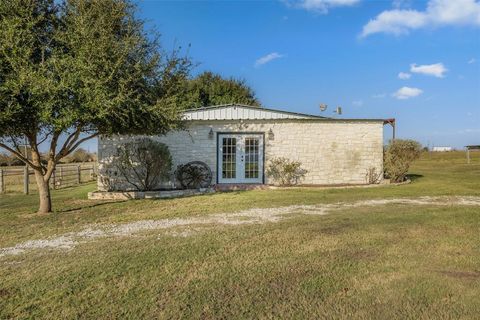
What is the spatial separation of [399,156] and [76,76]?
43.5 ft

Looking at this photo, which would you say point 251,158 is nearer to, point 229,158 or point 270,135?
point 229,158

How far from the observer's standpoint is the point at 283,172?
15336 millimetres

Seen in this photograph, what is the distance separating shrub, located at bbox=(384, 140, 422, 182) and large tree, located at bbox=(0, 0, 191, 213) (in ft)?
32.1

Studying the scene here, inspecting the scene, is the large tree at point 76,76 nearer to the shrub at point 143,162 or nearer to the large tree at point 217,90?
the shrub at point 143,162

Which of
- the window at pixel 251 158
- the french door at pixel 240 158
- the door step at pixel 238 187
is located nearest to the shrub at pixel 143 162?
the door step at pixel 238 187

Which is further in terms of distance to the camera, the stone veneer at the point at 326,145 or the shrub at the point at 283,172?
the stone veneer at the point at 326,145

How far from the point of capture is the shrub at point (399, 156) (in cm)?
1580

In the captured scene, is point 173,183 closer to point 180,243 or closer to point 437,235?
point 180,243

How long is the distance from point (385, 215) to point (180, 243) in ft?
15.1

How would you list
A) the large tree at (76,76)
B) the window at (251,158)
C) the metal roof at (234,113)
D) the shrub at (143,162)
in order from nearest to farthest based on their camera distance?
the large tree at (76,76) → the shrub at (143,162) → the window at (251,158) → the metal roof at (234,113)

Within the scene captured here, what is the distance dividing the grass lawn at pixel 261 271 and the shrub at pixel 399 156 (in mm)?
8332

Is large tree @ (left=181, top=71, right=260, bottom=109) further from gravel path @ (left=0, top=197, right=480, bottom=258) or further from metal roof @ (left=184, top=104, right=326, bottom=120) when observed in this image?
gravel path @ (left=0, top=197, right=480, bottom=258)

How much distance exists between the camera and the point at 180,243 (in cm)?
570

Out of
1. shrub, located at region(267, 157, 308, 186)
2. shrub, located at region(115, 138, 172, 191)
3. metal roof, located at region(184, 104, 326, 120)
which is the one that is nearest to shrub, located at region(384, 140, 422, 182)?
shrub, located at region(267, 157, 308, 186)
